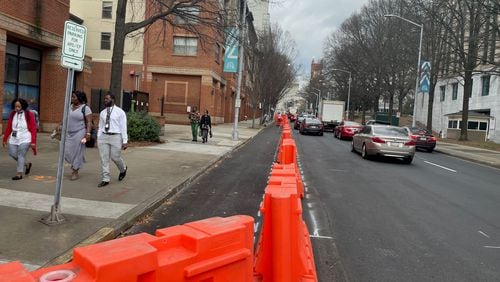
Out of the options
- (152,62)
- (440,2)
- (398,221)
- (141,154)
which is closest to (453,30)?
(440,2)

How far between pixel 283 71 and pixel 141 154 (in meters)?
38.6

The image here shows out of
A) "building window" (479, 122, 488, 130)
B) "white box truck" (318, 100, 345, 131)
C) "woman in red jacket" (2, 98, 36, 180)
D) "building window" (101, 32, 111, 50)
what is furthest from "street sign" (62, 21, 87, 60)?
"building window" (479, 122, 488, 130)

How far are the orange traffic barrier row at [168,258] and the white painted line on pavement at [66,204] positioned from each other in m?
3.87

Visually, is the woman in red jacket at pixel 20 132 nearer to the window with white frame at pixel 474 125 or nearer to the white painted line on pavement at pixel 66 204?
the white painted line on pavement at pixel 66 204

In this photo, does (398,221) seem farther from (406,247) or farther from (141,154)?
(141,154)

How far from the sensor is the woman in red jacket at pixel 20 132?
8602mm

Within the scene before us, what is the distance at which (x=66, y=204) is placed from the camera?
710 centimetres

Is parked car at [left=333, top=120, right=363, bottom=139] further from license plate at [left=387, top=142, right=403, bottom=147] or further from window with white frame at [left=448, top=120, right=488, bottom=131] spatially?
window with white frame at [left=448, top=120, right=488, bottom=131]

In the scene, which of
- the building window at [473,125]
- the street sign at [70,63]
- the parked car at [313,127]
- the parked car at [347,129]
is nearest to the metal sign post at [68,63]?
the street sign at [70,63]

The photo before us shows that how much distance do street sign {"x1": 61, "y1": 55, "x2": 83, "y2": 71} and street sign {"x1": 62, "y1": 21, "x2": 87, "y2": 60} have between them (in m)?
0.05

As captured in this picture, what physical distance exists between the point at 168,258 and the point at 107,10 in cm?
4263

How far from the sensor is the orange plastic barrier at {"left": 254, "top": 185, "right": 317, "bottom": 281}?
378 cm

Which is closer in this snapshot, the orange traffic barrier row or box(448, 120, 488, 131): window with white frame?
the orange traffic barrier row


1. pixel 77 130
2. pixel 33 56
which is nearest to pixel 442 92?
pixel 33 56
